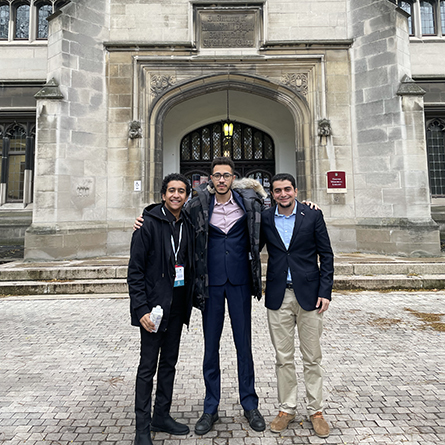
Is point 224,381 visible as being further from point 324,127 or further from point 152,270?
point 324,127

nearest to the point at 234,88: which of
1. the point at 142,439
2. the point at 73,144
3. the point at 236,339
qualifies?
the point at 73,144

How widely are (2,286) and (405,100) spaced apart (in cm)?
1028

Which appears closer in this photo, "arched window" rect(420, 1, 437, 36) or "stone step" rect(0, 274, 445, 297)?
"stone step" rect(0, 274, 445, 297)

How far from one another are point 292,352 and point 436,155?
38.7ft

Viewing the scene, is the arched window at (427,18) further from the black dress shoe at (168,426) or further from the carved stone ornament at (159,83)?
the black dress shoe at (168,426)

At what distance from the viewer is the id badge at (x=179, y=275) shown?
2.26 m

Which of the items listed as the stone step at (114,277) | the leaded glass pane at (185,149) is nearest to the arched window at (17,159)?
the stone step at (114,277)

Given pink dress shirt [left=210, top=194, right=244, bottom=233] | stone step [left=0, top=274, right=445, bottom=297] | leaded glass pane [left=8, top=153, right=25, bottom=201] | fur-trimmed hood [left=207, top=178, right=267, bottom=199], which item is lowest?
stone step [left=0, top=274, right=445, bottom=297]

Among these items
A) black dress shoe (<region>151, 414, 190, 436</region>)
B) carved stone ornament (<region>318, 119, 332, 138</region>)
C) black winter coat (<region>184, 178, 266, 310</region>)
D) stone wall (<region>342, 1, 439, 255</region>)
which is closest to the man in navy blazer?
black winter coat (<region>184, 178, 266, 310</region>)

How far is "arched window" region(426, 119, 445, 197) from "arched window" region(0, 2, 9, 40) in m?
15.1

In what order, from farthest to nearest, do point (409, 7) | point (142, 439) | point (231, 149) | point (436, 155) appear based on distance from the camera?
point (231, 149) → point (409, 7) → point (436, 155) → point (142, 439)

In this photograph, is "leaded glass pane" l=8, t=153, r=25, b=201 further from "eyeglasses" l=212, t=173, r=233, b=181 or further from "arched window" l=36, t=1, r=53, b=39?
"eyeglasses" l=212, t=173, r=233, b=181

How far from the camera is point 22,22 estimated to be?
11.5m

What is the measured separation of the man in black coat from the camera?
2131 millimetres
